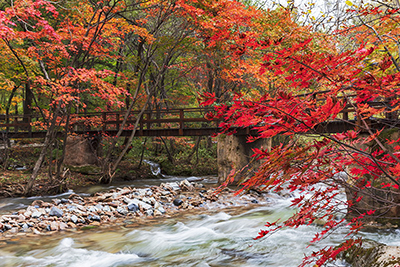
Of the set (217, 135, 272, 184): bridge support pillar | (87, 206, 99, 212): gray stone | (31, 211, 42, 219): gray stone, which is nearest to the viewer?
(31, 211, 42, 219): gray stone

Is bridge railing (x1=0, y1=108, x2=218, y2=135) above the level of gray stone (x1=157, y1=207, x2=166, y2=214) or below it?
above

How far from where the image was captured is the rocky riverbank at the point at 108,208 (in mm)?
6852

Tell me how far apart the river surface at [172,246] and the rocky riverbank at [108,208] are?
62 centimetres

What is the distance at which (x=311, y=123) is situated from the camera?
6.14 feet

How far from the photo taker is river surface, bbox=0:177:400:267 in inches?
198

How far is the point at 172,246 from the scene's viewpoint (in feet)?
19.2

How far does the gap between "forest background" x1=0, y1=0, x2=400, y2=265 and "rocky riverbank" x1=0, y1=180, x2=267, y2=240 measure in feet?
6.39

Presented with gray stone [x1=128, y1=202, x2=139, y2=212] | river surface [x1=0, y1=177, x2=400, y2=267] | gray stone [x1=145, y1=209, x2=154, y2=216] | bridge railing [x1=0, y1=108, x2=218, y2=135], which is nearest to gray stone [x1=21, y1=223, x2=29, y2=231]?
river surface [x1=0, y1=177, x2=400, y2=267]

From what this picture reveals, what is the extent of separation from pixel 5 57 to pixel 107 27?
4.26 metres

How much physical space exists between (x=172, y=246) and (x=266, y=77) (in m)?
10.1

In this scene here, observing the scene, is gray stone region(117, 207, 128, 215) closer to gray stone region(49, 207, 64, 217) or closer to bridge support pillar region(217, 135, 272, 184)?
gray stone region(49, 207, 64, 217)

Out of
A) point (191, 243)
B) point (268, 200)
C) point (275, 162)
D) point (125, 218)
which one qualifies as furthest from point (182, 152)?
point (275, 162)

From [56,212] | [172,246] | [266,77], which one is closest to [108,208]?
[56,212]

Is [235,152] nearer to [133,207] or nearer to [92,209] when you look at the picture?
[133,207]
